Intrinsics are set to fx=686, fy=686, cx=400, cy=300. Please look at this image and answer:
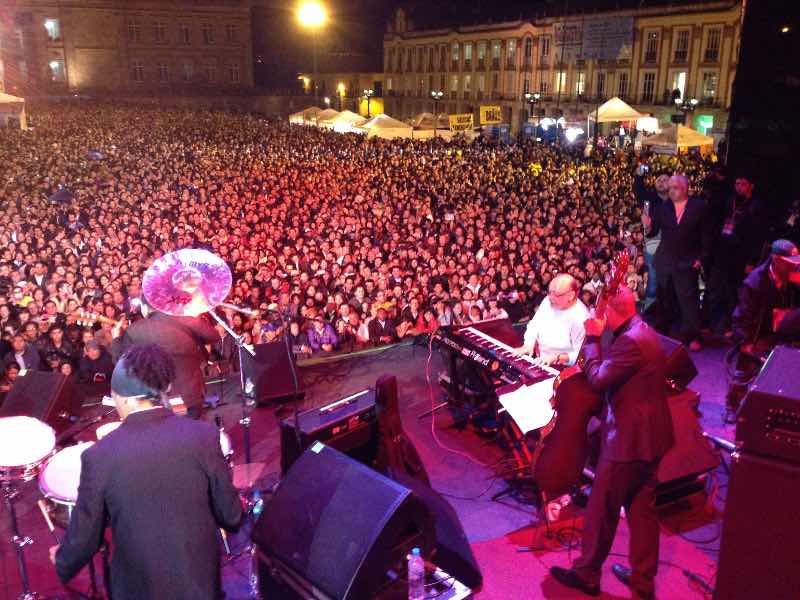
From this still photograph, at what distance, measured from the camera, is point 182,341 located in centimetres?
423

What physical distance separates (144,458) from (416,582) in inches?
52.0

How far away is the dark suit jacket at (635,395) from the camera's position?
309 cm

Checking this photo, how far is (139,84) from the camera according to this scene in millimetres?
54094

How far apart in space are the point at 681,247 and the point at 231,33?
57845 mm

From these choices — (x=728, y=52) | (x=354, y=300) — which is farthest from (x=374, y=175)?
(x=728, y=52)

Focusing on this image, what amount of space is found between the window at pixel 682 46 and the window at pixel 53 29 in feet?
146

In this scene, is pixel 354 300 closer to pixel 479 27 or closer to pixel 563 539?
pixel 563 539

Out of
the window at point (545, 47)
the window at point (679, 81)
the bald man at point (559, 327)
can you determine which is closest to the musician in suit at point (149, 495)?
the bald man at point (559, 327)

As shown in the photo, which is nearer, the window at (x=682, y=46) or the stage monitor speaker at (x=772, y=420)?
the stage monitor speaker at (x=772, y=420)

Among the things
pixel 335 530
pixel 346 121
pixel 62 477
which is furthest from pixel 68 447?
pixel 346 121

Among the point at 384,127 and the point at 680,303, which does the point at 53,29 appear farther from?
the point at 680,303

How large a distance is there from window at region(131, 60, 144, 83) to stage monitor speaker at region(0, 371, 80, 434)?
5524 centimetres

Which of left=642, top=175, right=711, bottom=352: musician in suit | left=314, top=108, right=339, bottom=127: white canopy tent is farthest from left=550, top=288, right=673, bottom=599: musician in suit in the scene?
left=314, top=108, right=339, bottom=127: white canopy tent

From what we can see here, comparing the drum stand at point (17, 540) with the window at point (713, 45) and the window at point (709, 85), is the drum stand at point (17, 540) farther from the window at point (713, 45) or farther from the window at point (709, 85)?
the window at point (713, 45)
